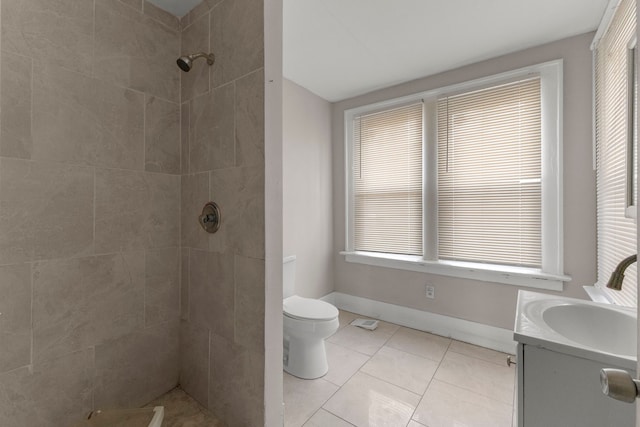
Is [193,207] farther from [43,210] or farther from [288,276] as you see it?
[288,276]

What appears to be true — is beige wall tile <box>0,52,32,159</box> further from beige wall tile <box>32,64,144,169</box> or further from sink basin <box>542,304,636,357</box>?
sink basin <box>542,304,636,357</box>

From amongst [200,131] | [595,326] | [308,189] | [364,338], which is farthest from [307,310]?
[595,326]

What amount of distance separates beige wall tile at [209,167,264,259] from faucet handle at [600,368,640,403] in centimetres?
87

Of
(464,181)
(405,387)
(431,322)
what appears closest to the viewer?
(405,387)

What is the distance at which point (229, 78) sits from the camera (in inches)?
41.8

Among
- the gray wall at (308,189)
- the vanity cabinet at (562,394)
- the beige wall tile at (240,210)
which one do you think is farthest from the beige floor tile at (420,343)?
the beige wall tile at (240,210)

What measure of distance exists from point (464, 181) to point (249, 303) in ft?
7.07

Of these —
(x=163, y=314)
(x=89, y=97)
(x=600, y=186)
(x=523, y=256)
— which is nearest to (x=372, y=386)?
(x=163, y=314)

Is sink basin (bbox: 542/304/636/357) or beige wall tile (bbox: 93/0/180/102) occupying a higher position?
beige wall tile (bbox: 93/0/180/102)

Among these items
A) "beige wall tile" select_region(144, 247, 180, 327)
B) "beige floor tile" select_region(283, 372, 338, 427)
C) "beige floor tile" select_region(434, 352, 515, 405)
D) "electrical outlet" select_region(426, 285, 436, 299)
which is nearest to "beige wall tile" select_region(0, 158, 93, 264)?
"beige wall tile" select_region(144, 247, 180, 327)

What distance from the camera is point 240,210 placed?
1.03 metres

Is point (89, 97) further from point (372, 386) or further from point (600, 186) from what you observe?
point (600, 186)

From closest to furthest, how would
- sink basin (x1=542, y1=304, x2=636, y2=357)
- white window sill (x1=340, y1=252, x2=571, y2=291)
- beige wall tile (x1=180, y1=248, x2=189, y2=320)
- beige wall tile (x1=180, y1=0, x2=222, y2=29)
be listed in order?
sink basin (x1=542, y1=304, x2=636, y2=357), beige wall tile (x1=180, y1=0, x2=222, y2=29), beige wall tile (x1=180, y1=248, x2=189, y2=320), white window sill (x1=340, y1=252, x2=571, y2=291)

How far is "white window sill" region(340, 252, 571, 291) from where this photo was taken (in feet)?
6.63
